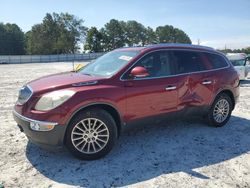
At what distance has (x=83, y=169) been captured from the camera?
14.7ft

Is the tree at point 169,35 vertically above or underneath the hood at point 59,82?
above

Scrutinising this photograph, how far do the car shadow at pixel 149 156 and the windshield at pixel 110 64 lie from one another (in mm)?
1353

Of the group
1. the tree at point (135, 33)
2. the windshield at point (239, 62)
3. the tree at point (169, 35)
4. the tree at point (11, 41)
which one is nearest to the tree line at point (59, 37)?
the tree at point (11, 41)

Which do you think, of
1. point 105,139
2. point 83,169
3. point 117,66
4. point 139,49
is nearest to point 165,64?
point 139,49

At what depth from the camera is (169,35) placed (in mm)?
122688

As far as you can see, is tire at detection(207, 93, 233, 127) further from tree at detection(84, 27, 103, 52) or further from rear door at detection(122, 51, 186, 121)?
tree at detection(84, 27, 103, 52)

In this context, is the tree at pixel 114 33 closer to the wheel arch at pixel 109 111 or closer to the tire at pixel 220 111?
the tire at pixel 220 111

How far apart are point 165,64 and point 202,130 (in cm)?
175

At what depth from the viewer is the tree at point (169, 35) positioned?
12188 centimetres

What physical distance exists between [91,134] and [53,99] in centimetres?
82

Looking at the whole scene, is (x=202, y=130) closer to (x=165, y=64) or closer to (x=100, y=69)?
(x=165, y=64)

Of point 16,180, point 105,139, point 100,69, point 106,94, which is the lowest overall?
point 16,180

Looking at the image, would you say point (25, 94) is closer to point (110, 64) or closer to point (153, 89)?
point (110, 64)

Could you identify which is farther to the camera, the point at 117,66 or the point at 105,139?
the point at 117,66
